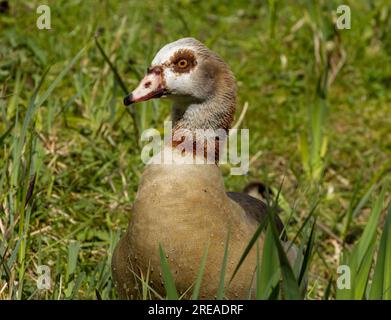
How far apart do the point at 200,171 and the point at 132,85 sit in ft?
7.73

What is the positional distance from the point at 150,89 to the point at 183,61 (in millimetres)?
171

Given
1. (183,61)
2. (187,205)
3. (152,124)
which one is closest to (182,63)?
(183,61)

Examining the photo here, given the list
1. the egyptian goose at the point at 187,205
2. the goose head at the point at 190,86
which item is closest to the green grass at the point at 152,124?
the egyptian goose at the point at 187,205

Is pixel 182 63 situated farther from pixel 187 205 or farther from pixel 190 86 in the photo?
pixel 187 205

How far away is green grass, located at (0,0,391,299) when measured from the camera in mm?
3984

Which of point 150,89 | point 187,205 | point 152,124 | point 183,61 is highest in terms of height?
point 183,61

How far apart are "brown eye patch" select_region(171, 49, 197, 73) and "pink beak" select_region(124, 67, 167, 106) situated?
62 millimetres

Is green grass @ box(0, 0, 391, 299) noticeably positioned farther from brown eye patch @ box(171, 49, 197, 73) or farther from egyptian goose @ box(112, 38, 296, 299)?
brown eye patch @ box(171, 49, 197, 73)

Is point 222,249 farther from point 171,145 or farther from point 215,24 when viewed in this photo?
point 215,24

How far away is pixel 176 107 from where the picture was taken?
12.4ft

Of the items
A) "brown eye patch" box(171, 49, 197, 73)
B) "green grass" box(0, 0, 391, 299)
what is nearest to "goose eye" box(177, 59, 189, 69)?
"brown eye patch" box(171, 49, 197, 73)

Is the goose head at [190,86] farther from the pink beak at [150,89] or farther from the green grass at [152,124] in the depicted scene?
the green grass at [152,124]

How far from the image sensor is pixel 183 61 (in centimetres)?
373
